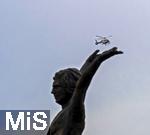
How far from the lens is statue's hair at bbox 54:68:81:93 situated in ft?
38.9

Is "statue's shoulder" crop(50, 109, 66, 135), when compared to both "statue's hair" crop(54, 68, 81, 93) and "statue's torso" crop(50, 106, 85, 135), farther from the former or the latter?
"statue's hair" crop(54, 68, 81, 93)

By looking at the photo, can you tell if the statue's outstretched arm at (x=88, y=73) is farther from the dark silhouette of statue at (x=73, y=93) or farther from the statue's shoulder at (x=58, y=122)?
the statue's shoulder at (x=58, y=122)

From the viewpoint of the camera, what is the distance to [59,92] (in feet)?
38.8

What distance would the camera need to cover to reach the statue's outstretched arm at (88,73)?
11.0m

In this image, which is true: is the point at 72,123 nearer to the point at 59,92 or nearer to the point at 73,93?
the point at 73,93

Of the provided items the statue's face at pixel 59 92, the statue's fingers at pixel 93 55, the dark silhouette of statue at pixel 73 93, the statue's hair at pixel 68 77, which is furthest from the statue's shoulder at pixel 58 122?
the statue's fingers at pixel 93 55

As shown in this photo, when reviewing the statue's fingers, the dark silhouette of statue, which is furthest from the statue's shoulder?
the statue's fingers

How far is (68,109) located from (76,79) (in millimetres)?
576

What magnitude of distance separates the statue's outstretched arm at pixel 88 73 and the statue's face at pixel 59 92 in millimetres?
456

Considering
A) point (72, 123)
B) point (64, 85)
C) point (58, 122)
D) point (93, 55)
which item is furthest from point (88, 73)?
point (58, 122)

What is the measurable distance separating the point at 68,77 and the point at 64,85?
0.15 metres

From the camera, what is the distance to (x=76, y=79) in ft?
39.1

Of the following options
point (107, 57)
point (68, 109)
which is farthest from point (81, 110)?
point (107, 57)

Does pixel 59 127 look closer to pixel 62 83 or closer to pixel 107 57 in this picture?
pixel 62 83
